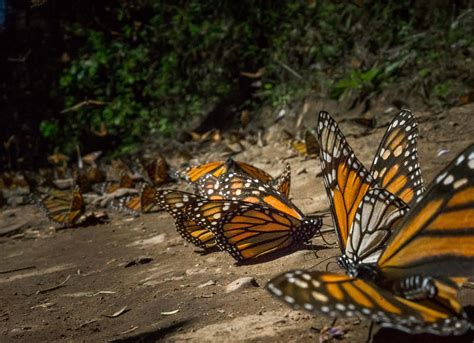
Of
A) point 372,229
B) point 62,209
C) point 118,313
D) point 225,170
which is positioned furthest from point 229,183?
point 62,209

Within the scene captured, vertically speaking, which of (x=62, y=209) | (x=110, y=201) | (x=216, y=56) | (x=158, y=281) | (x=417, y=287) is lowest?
(x=110, y=201)

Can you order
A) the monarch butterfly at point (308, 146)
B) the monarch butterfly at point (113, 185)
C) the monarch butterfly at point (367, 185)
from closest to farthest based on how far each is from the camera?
the monarch butterfly at point (367, 185) < the monarch butterfly at point (308, 146) < the monarch butterfly at point (113, 185)

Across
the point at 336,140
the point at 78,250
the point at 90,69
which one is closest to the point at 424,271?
the point at 336,140

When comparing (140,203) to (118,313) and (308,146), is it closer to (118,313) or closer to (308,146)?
(308,146)

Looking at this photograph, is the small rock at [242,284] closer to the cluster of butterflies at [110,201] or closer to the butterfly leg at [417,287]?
the butterfly leg at [417,287]

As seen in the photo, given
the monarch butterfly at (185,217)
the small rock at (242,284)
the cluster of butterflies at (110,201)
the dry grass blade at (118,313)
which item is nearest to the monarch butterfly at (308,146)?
the cluster of butterflies at (110,201)

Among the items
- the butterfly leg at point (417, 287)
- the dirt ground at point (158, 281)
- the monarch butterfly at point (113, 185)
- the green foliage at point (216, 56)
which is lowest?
the monarch butterfly at point (113, 185)

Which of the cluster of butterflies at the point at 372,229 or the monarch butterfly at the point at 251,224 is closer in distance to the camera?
the cluster of butterflies at the point at 372,229

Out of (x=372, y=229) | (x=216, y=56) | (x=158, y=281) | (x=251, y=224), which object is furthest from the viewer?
(x=216, y=56)
